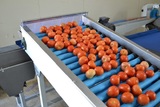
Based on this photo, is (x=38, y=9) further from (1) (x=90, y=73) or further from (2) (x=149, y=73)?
(2) (x=149, y=73)

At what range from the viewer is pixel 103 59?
1296mm

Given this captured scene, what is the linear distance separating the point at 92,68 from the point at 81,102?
343 mm

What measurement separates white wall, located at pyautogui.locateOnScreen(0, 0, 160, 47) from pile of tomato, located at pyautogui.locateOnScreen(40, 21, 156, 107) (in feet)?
3.79

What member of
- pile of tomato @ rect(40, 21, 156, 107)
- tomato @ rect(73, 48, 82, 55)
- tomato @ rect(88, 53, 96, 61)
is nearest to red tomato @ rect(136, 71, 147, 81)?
pile of tomato @ rect(40, 21, 156, 107)

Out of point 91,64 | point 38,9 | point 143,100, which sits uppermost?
point 38,9

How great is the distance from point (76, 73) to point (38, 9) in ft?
6.34

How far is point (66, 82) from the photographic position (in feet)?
3.38

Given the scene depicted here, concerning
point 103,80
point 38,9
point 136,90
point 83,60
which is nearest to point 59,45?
point 83,60

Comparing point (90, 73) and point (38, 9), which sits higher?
point (38, 9)

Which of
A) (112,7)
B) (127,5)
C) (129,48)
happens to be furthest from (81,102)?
(127,5)

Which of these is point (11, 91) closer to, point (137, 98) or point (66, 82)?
point (66, 82)

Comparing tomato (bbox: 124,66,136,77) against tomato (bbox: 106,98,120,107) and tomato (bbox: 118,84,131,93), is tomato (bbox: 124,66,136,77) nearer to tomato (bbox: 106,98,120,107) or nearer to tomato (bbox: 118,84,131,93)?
tomato (bbox: 118,84,131,93)

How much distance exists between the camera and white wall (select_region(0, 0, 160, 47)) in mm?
2559

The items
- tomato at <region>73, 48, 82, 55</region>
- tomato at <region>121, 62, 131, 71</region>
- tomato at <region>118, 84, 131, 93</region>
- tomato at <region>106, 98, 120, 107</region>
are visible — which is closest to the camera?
tomato at <region>106, 98, 120, 107</region>
